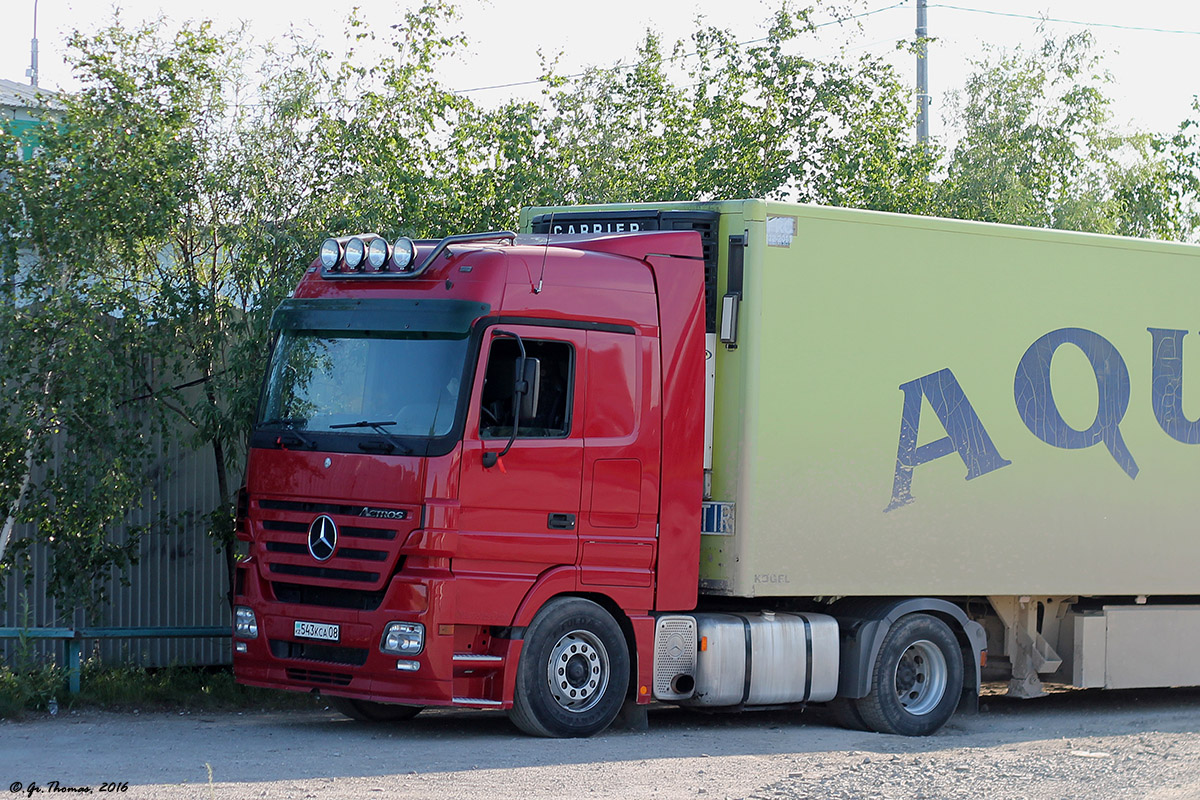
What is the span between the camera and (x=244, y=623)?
9789 mm

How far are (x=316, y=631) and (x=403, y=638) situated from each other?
2.30 feet

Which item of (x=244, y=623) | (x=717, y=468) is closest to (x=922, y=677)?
(x=717, y=468)

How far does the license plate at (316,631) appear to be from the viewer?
9273 millimetres

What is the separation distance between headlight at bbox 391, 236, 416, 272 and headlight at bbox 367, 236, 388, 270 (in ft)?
0.22

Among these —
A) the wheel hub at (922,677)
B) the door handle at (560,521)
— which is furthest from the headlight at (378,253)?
the wheel hub at (922,677)

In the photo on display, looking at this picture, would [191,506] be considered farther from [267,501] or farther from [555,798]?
[555,798]

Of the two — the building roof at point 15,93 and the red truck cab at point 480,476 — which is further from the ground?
the building roof at point 15,93

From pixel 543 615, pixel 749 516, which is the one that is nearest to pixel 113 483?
pixel 543 615

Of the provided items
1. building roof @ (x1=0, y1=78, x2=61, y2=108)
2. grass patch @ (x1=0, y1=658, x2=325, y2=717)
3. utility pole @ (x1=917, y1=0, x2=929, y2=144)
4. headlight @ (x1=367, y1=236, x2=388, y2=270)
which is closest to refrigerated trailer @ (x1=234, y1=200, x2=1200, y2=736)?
headlight @ (x1=367, y1=236, x2=388, y2=270)

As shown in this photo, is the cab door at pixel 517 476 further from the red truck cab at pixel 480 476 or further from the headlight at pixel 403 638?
the headlight at pixel 403 638

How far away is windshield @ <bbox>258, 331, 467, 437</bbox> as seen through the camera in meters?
9.13

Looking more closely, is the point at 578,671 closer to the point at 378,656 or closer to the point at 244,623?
the point at 378,656

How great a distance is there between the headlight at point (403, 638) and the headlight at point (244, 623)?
115cm

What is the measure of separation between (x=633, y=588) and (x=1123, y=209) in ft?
49.2
